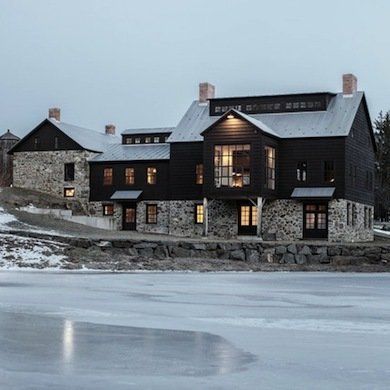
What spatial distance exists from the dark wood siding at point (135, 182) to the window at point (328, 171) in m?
11.9

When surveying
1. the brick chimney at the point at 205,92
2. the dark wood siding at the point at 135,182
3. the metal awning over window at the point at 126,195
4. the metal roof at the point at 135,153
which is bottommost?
the metal awning over window at the point at 126,195

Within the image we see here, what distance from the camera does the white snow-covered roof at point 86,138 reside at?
58500mm

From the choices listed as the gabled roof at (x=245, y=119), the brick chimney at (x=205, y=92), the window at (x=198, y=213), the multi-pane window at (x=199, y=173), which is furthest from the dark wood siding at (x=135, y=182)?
the gabled roof at (x=245, y=119)

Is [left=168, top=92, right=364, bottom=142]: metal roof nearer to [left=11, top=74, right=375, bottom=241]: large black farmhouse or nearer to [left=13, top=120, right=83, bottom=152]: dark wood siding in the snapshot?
[left=11, top=74, right=375, bottom=241]: large black farmhouse

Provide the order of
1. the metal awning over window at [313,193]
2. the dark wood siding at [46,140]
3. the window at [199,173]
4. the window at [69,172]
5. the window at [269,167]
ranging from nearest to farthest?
the metal awning over window at [313,193] < the window at [269,167] < the window at [199,173] < the window at [69,172] < the dark wood siding at [46,140]

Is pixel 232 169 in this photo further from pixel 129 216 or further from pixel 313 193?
pixel 129 216

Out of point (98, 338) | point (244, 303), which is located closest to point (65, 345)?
point (98, 338)

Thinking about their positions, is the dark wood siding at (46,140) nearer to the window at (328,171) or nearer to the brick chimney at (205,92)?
the brick chimney at (205,92)

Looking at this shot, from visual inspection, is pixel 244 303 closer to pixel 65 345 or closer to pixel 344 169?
pixel 65 345

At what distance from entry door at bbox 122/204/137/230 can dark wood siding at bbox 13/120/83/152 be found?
21.1 ft

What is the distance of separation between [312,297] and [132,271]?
12789mm

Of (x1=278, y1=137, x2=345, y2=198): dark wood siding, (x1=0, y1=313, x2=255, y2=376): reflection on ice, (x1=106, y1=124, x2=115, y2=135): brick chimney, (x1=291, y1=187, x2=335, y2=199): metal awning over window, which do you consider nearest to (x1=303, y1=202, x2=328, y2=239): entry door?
(x1=291, y1=187, x2=335, y2=199): metal awning over window

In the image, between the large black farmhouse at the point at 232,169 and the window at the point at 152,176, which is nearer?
the large black farmhouse at the point at 232,169

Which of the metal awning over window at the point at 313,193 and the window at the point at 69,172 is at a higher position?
the window at the point at 69,172
